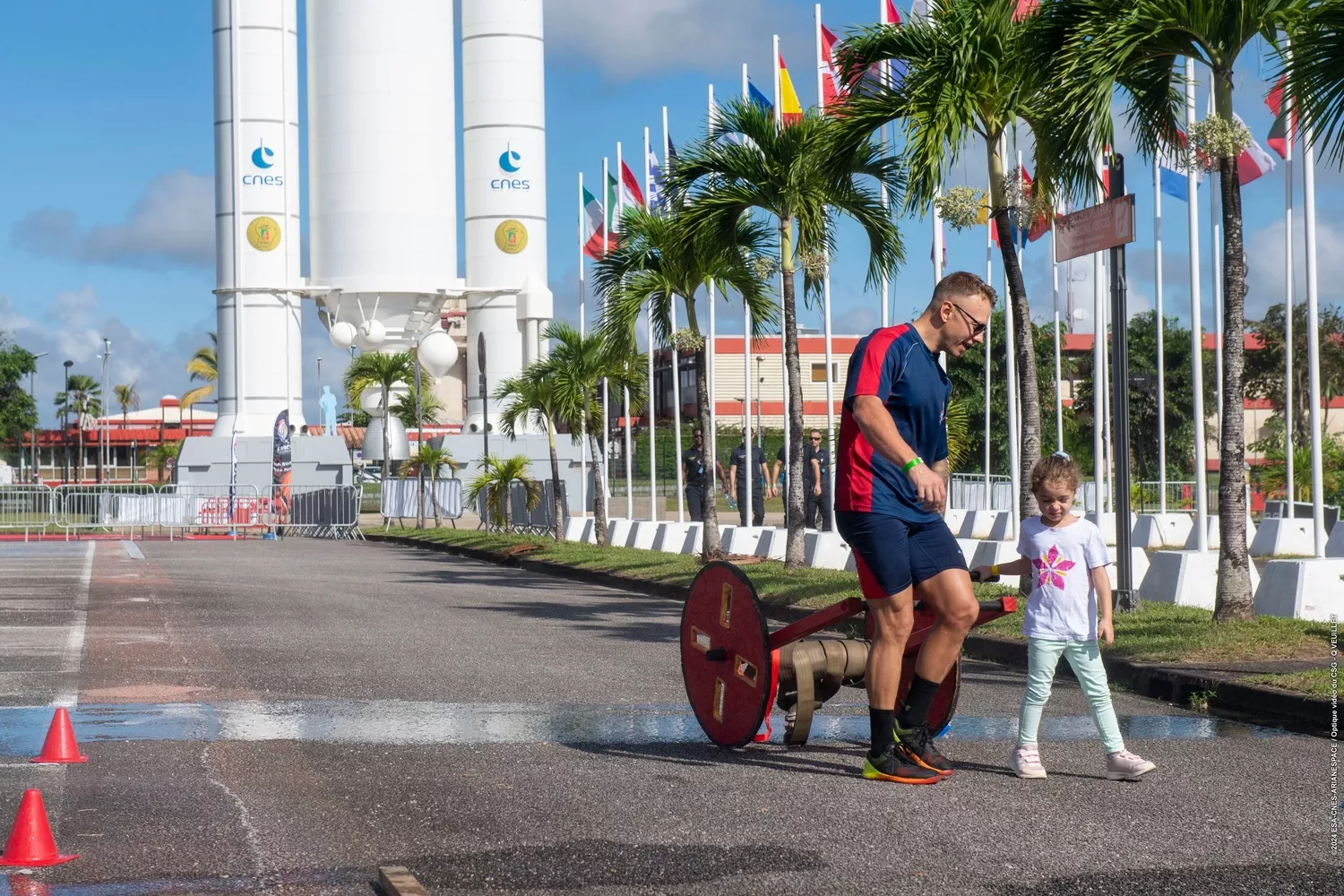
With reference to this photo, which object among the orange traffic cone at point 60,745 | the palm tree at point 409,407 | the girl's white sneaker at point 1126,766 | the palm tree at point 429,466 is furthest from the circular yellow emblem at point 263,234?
the girl's white sneaker at point 1126,766

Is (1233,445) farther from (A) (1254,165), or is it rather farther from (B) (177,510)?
(B) (177,510)

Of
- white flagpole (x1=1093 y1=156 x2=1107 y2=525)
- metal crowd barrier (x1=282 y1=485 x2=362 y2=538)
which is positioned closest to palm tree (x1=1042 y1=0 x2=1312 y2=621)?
white flagpole (x1=1093 y1=156 x2=1107 y2=525)

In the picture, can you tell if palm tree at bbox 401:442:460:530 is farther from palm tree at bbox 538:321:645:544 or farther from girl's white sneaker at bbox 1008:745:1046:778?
girl's white sneaker at bbox 1008:745:1046:778

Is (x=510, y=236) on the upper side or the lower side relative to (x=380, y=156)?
lower

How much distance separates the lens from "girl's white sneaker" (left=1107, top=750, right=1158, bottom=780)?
660 cm

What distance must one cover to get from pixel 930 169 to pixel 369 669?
6195 millimetres

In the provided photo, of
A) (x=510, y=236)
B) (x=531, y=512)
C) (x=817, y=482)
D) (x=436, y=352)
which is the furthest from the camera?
(x=436, y=352)

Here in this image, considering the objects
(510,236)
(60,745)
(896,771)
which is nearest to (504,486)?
(510,236)

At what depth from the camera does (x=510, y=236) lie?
59531 millimetres

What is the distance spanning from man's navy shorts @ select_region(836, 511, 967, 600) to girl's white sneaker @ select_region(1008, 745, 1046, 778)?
Result: 0.83 meters

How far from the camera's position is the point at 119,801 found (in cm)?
620

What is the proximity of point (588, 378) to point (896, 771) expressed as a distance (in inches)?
949

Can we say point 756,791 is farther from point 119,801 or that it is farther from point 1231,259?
point 1231,259

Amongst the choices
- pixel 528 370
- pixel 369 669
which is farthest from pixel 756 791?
pixel 528 370
